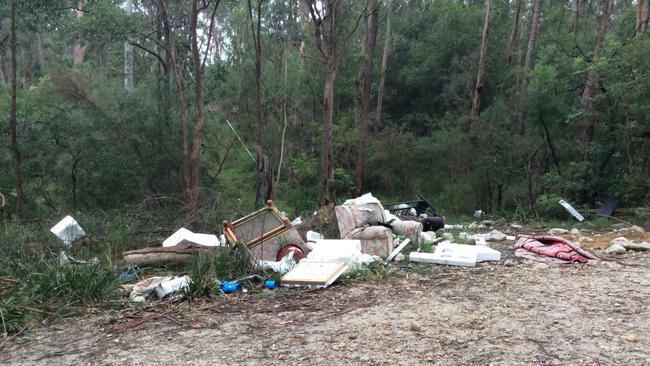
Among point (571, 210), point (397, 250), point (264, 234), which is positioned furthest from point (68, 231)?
point (571, 210)

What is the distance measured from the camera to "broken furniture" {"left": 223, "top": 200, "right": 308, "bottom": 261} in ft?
23.2

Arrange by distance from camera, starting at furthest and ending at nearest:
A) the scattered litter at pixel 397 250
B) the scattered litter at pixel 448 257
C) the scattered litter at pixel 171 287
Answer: the scattered litter at pixel 397 250, the scattered litter at pixel 448 257, the scattered litter at pixel 171 287

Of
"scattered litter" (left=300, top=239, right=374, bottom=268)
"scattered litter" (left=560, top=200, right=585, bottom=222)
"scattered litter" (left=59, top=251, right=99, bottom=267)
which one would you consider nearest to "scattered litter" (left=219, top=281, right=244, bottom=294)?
"scattered litter" (left=300, top=239, right=374, bottom=268)

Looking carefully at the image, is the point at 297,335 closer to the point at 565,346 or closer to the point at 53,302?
the point at 565,346

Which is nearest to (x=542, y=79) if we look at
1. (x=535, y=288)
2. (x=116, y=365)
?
(x=535, y=288)

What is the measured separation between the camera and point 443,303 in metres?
5.52

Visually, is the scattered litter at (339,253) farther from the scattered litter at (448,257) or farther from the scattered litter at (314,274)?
the scattered litter at (448,257)

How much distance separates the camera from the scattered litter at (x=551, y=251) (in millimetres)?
7504

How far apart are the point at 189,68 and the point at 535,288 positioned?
13048 millimetres

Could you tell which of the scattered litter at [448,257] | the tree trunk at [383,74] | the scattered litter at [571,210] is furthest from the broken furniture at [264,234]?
the tree trunk at [383,74]

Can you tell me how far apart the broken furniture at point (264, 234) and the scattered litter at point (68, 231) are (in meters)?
2.14

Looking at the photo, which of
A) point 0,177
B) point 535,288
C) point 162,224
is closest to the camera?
point 535,288

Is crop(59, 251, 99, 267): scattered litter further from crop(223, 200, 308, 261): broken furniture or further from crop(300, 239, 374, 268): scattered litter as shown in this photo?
crop(300, 239, 374, 268): scattered litter

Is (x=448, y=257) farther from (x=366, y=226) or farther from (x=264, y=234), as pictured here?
(x=264, y=234)
